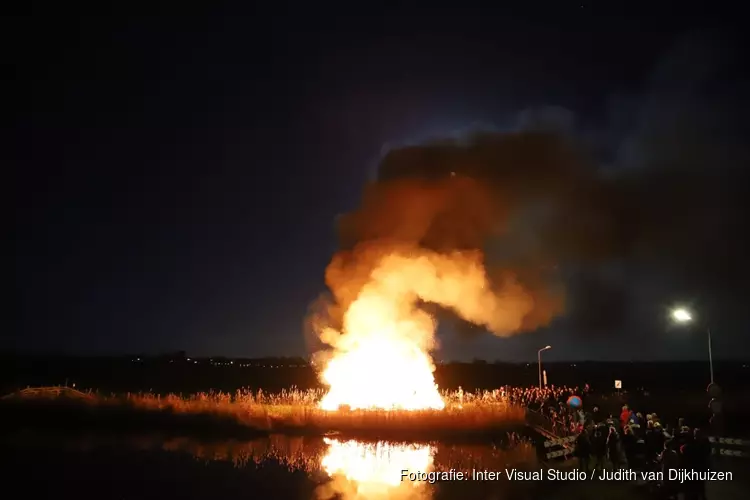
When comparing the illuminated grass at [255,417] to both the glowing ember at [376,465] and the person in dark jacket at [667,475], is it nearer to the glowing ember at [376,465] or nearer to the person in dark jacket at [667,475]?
the glowing ember at [376,465]

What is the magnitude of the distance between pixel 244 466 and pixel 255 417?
273 inches

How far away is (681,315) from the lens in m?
20.7

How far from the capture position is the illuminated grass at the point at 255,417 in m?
20.3

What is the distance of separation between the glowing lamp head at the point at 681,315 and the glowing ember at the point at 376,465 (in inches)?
380

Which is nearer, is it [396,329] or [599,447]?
[599,447]

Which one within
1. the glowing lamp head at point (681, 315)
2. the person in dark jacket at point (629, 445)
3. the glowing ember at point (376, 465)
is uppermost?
the glowing lamp head at point (681, 315)

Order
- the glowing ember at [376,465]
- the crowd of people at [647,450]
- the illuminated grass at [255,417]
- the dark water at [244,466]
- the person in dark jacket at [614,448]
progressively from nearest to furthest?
the crowd of people at [647,450]
the dark water at [244,466]
the glowing ember at [376,465]
the person in dark jacket at [614,448]
the illuminated grass at [255,417]

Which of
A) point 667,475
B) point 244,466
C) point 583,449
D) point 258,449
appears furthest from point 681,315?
point 244,466

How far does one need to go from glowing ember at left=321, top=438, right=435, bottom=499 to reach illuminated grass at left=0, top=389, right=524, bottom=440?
2.04m

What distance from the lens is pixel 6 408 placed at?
23344mm

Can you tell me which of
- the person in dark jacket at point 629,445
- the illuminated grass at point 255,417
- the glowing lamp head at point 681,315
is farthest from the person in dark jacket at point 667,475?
the glowing lamp head at point 681,315

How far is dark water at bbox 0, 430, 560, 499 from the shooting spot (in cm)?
1198

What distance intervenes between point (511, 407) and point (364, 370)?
6645 millimetres

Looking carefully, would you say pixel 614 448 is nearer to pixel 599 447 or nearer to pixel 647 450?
pixel 599 447
